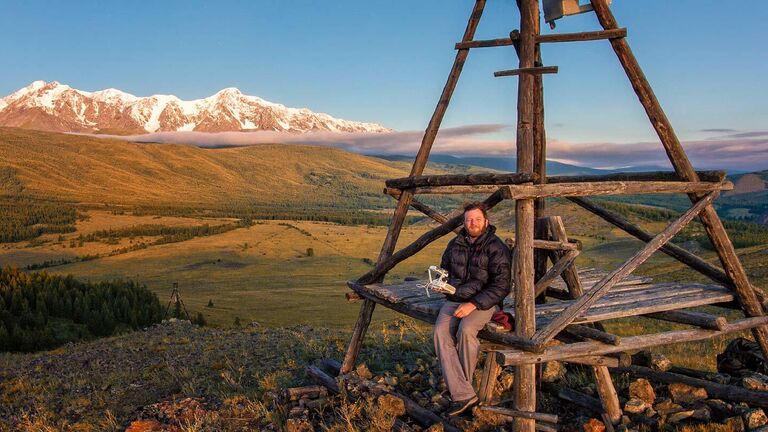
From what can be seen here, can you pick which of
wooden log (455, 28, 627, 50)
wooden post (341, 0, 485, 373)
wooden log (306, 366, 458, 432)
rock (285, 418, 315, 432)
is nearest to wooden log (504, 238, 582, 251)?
wooden post (341, 0, 485, 373)

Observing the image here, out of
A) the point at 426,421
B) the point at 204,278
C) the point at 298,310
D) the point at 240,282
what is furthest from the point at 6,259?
the point at 426,421

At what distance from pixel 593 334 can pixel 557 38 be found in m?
4.19

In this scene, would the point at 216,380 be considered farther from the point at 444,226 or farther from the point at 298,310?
the point at 298,310

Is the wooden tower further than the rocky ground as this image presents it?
No

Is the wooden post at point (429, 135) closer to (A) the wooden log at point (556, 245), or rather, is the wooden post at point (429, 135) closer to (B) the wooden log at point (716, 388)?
(A) the wooden log at point (556, 245)

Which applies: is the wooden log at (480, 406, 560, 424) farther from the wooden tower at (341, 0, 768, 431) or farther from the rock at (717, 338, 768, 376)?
the rock at (717, 338, 768, 376)

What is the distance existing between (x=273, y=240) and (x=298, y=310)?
85.5 meters

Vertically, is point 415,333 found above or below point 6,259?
above

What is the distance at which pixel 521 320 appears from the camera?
666 cm

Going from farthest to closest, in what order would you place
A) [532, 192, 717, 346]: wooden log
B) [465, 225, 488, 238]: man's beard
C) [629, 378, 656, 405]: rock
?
[629, 378, 656, 405]: rock < [465, 225, 488, 238]: man's beard < [532, 192, 717, 346]: wooden log

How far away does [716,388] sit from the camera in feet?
25.9

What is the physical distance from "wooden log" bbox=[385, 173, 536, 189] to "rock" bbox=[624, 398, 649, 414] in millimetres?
3372

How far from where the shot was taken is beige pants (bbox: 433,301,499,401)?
706cm

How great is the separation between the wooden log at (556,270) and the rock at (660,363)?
2.00 metres
